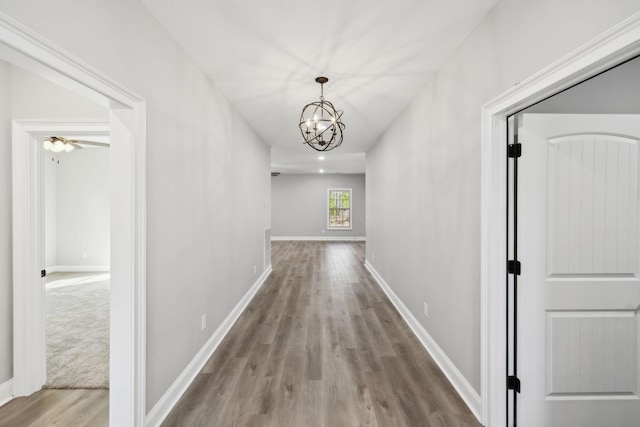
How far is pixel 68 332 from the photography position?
131 inches

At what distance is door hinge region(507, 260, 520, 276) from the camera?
5.83 ft

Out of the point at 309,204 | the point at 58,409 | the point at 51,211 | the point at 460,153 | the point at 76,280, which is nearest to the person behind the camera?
the point at 58,409

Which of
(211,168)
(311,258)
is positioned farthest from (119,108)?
(311,258)

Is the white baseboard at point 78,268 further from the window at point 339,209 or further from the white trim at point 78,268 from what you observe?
the window at point 339,209

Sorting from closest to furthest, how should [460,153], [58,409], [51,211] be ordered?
[58,409]
[460,153]
[51,211]

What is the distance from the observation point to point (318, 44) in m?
2.28

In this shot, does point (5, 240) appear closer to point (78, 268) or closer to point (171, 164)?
point (171, 164)

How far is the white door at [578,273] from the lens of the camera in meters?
1.68

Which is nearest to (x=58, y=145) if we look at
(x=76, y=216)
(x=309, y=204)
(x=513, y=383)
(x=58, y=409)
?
(x=76, y=216)

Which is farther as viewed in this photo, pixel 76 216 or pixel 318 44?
pixel 76 216

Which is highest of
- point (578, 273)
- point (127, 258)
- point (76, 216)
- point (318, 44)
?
point (318, 44)

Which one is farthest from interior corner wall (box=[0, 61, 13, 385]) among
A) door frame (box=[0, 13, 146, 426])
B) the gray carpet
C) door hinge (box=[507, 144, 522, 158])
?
door hinge (box=[507, 144, 522, 158])

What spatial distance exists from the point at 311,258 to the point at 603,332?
6.63 meters

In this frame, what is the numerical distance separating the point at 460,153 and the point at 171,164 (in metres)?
2.13
